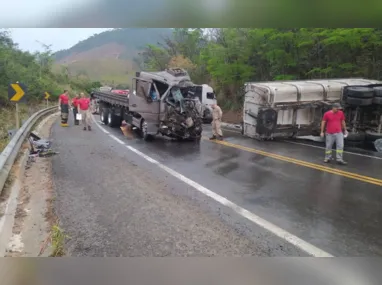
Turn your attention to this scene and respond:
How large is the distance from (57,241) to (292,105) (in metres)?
11.0

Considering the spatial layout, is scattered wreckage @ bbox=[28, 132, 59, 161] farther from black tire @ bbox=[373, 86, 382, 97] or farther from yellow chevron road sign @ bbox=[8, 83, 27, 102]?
black tire @ bbox=[373, 86, 382, 97]

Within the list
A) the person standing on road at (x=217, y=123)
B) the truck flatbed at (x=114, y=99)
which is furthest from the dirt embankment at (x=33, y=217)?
the truck flatbed at (x=114, y=99)

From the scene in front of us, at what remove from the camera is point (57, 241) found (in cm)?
432

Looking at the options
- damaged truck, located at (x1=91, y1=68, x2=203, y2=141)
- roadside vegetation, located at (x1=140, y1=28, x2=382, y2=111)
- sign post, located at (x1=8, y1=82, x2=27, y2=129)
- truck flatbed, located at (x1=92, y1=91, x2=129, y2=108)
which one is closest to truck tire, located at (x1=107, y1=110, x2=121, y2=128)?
truck flatbed, located at (x1=92, y1=91, x2=129, y2=108)

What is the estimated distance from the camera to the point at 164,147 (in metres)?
12.1

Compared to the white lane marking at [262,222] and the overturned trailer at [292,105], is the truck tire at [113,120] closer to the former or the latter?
the overturned trailer at [292,105]

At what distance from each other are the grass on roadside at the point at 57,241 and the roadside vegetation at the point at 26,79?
28.4ft

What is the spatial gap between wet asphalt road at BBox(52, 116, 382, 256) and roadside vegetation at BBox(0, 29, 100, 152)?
19.1ft

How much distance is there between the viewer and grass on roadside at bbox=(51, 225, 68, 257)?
4.05 metres

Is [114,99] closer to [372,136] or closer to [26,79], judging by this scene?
[26,79]

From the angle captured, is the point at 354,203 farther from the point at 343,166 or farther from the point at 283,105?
the point at 283,105

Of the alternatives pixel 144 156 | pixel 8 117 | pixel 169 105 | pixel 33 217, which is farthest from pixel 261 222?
pixel 8 117

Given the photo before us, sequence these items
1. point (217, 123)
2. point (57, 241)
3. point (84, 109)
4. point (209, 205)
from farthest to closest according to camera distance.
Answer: point (84, 109) → point (217, 123) → point (209, 205) → point (57, 241)

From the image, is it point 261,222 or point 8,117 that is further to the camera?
point 8,117
